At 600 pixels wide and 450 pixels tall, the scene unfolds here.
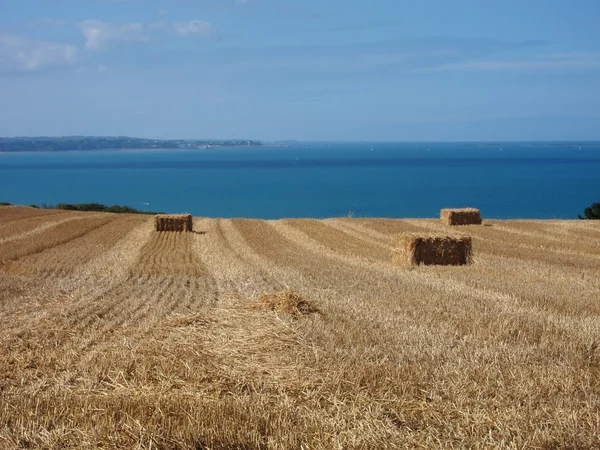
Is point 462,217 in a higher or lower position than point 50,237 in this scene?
higher

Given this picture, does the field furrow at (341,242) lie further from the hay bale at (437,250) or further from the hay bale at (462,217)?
the hay bale at (462,217)

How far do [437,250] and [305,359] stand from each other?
12.5 meters

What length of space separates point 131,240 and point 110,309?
1703 centimetres

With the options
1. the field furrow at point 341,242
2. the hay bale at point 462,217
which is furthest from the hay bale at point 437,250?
the hay bale at point 462,217

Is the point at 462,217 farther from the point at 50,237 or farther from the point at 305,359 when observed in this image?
the point at 305,359

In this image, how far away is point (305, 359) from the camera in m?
8.00

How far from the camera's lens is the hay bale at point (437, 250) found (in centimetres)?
1992

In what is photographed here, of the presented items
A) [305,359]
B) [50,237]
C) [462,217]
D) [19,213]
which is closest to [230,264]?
[50,237]

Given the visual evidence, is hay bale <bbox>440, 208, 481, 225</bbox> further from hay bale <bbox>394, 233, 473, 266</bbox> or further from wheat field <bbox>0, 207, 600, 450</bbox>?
wheat field <bbox>0, 207, 600, 450</bbox>

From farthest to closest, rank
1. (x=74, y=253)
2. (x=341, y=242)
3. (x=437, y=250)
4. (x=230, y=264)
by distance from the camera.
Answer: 1. (x=341, y=242)
2. (x=74, y=253)
3. (x=230, y=264)
4. (x=437, y=250)

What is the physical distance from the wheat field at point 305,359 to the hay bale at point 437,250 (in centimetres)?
102

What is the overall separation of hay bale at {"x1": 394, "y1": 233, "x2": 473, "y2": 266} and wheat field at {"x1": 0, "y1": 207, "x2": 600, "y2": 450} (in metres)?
1.02

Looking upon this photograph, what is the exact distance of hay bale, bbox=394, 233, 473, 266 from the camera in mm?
19922

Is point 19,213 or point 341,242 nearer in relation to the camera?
point 341,242
